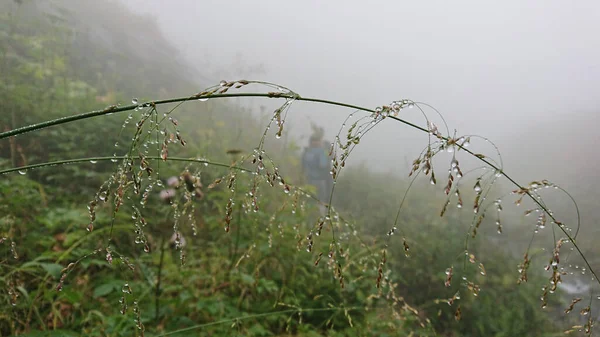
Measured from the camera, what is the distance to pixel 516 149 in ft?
40.0

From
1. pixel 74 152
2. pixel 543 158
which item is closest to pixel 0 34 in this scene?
pixel 74 152

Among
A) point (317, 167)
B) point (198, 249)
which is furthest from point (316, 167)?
point (198, 249)

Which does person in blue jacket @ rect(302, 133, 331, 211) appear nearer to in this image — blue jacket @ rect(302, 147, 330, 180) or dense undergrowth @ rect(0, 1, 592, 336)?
blue jacket @ rect(302, 147, 330, 180)

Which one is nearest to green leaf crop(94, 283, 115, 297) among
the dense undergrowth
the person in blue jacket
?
the dense undergrowth

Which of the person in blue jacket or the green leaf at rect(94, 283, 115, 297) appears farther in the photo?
the person in blue jacket

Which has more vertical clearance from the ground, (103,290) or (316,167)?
(103,290)

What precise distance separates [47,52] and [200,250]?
450 centimetres

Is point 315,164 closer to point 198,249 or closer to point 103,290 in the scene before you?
point 198,249

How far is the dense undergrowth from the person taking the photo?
2.98 ft

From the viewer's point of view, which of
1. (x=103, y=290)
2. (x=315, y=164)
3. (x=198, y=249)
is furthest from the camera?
(x=315, y=164)

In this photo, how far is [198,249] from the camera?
292 centimetres

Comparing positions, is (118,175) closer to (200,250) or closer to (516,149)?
(200,250)

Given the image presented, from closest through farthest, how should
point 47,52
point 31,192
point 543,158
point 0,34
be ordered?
point 31,192 < point 0,34 < point 47,52 < point 543,158

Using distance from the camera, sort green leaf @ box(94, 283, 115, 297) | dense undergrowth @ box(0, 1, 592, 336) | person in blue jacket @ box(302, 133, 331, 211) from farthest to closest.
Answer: person in blue jacket @ box(302, 133, 331, 211), green leaf @ box(94, 283, 115, 297), dense undergrowth @ box(0, 1, 592, 336)
